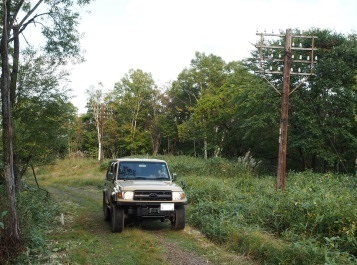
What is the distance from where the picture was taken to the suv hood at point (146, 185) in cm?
848

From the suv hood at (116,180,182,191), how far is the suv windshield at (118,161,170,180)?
34 cm

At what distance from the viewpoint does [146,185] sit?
870 centimetres

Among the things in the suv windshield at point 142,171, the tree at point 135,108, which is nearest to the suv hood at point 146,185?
the suv windshield at point 142,171

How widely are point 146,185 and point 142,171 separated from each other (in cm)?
115

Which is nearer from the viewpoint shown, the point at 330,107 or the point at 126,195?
the point at 126,195

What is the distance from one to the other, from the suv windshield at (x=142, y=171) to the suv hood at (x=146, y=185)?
34cm

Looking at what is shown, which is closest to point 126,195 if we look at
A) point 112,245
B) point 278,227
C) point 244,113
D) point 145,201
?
point 145,201

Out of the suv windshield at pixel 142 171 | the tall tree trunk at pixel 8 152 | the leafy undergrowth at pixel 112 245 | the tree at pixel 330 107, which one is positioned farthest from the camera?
the tree at pixel 330 107

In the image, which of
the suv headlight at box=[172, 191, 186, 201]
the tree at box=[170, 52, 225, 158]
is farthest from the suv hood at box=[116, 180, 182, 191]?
the tree at box=[170, 52, 225, 158]

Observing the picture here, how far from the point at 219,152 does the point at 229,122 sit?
13.4ft

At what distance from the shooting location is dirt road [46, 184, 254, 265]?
6.56 metres

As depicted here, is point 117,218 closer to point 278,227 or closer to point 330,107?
point 278,227

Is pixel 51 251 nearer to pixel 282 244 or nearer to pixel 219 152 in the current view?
pixel 282 244

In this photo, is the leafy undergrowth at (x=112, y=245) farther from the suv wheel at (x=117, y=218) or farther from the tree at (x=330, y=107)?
the tree at (x=330, y=107)
